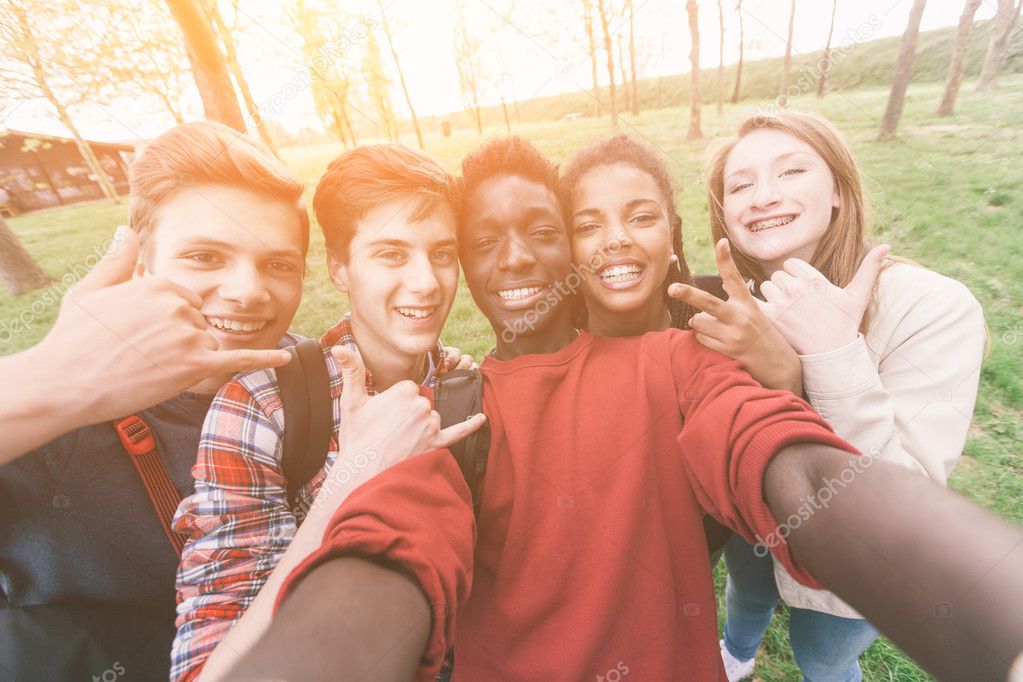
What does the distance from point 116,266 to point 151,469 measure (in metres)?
0.70

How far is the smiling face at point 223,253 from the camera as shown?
1.55 m

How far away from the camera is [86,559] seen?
1.38 meters

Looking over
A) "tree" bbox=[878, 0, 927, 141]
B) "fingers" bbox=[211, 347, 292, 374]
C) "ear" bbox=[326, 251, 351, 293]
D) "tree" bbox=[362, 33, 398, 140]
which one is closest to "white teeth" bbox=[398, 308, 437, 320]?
"ear" bbox=[326, 251, 351, 293]

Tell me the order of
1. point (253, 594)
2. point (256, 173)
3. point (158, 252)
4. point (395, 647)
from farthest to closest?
point (256, 173)
point (158, 252)
point (253, 594)
point (395, 647)

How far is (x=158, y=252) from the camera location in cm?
156

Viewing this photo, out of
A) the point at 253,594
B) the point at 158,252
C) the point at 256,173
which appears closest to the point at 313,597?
the point at 253,594

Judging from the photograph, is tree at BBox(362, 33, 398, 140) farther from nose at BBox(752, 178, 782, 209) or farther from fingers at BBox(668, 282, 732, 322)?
fingers at BBox(668, 282, 732, 322)

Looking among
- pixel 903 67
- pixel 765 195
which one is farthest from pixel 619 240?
pixel 903 67

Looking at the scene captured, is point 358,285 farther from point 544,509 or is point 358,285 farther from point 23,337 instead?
point 23,337

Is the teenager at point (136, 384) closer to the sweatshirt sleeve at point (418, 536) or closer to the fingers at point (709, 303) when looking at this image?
the sweatshirt sleeve at point (418, 536)

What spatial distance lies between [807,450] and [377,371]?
1.63 m

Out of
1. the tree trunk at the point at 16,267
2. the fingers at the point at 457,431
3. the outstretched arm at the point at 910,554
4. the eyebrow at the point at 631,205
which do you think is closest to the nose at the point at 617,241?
the eyebrow at the point at 631,205

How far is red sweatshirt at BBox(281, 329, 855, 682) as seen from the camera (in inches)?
44.9

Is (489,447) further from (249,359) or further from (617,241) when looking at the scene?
(617,241)
